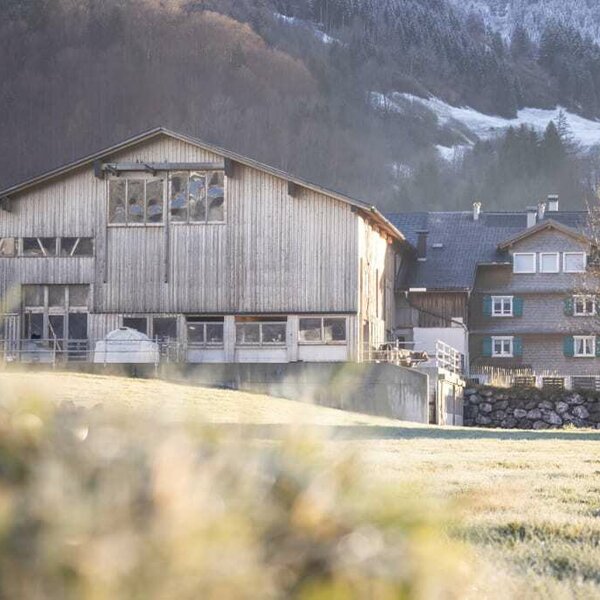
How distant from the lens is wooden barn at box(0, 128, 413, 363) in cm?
4566

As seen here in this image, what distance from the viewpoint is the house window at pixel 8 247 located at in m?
47.5

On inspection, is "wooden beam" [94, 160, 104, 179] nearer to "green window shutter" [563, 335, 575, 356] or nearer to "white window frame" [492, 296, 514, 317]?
"white window frame" [492, 296, 514, 317]

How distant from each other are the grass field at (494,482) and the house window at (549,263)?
3669 centimetres

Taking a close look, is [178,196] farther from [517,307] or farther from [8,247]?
[517,307]

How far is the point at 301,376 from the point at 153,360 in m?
4.83

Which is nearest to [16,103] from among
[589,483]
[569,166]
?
[569,166]

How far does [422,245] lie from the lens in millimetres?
61969

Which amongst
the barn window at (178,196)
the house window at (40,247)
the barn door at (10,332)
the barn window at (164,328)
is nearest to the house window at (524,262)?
the barn window at (178,196)

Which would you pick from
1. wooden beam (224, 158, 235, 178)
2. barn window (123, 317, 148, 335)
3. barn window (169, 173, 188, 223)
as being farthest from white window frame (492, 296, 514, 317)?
barn window (123, 317, 148, 335)

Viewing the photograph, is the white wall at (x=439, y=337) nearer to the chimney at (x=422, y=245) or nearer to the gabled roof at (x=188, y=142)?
the chimney at (x=422, y=245)

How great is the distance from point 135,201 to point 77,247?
8.10 ft

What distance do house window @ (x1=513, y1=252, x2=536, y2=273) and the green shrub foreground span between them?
56733 millimetres

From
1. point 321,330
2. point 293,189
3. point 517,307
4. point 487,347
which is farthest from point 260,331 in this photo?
point 517,307

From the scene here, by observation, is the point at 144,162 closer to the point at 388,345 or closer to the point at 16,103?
the point at 388,345
